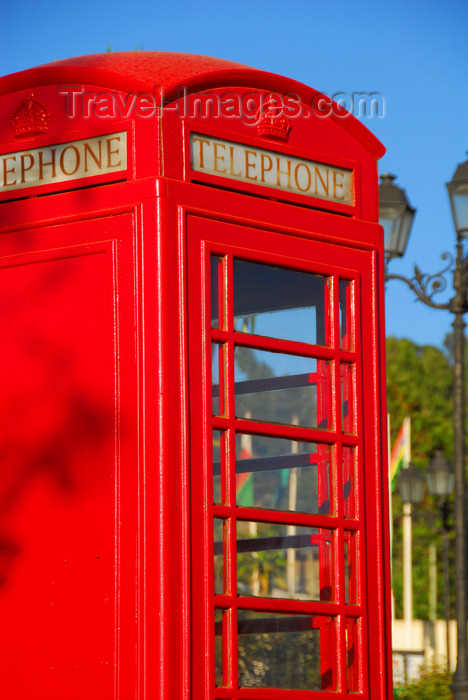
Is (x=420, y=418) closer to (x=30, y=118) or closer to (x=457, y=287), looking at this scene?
(x=457, y=287)

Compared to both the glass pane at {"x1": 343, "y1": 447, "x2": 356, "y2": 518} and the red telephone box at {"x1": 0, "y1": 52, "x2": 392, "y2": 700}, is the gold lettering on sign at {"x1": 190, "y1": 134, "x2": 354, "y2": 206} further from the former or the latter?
the glass pane at {"x1": 343, "y1": 447, "x2": 356, "y2": 518}

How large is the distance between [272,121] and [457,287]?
21.9 feet

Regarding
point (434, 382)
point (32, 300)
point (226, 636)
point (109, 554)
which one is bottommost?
point (226, 636)

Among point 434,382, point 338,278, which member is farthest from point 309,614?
point 434,382

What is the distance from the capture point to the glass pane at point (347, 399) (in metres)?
4.31

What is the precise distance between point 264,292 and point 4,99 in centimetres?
118

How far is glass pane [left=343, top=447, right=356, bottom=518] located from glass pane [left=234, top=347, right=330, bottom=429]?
136mm

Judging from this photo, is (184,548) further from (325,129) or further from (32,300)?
(325,129)

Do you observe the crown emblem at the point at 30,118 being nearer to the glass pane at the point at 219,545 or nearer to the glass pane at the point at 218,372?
the glass pane at the point at 218,372

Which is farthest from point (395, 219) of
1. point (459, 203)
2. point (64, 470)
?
point (64, 470)

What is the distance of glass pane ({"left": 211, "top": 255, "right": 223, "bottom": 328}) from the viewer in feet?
13.2

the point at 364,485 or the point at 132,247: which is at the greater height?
the point at 132,247

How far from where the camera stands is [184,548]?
3.73 meters

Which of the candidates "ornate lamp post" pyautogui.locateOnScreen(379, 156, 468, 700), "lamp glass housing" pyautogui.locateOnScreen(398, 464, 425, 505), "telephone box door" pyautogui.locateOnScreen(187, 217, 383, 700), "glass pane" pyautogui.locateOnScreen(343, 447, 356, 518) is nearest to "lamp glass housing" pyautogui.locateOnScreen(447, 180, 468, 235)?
"ornate lamp post" pyautogui.locateOnScreen(379, 156, 468, 700)
